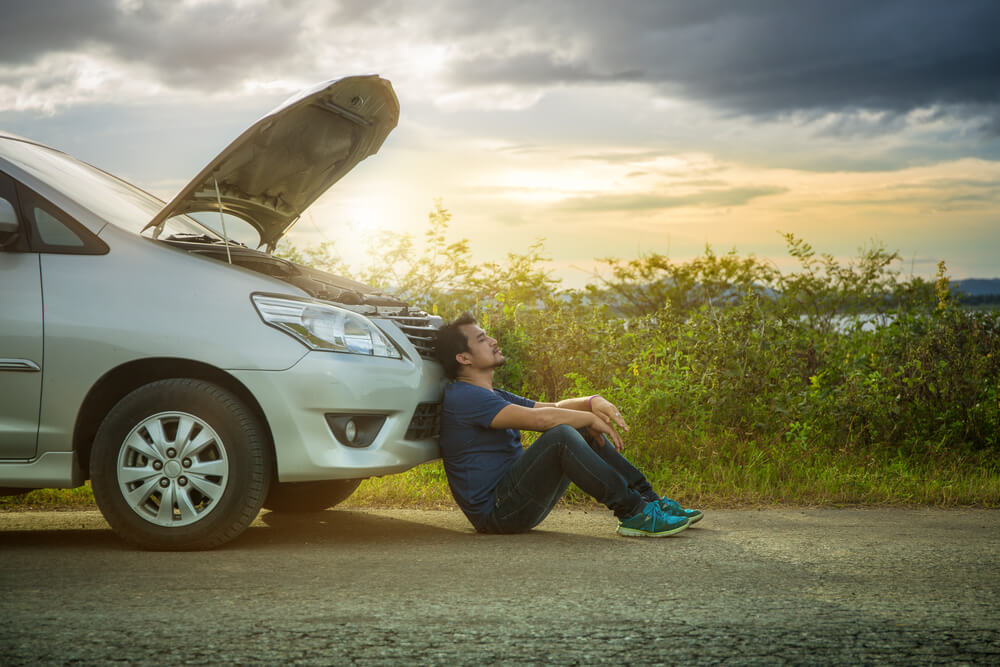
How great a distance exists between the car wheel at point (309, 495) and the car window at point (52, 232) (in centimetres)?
199

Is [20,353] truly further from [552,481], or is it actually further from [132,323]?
[552,481]

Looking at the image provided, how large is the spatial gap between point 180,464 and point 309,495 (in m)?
1.51

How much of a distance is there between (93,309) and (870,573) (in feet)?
12.4

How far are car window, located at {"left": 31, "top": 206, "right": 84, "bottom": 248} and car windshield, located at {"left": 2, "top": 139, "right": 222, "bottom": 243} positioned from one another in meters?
0.15

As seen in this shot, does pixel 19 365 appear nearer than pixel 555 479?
Yes

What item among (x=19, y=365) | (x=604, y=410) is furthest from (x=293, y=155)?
(x=604, y=410)

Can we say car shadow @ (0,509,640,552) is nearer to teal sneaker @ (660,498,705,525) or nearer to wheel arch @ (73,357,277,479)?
teal sneaker @ (660,498,705,525)

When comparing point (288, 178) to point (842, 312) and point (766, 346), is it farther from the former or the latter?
point (842, 312)

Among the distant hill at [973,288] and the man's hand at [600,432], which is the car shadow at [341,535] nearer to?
the man's hand at [600,432]

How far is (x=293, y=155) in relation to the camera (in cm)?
581

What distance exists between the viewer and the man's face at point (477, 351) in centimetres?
543

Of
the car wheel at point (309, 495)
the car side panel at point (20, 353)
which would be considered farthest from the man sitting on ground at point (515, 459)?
the car side panel at point (20, 353)

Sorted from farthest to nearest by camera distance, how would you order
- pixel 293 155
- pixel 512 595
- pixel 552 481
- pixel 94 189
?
pixel 293 155 → pixel 94 189 → pixel 552 481 → pixel 512 595

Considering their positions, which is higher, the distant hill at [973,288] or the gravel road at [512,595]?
the distant hill at [973,288]
